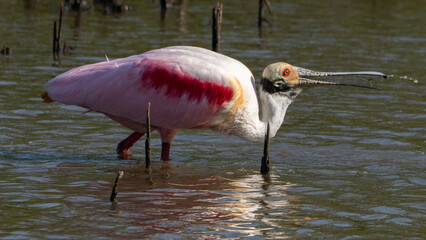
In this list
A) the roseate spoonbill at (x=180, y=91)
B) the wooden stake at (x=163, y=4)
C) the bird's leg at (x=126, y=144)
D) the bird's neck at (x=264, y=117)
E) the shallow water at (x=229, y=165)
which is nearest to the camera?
the shallow water at (x=229, y=165)

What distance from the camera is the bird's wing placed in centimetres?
904

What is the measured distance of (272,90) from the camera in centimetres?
941

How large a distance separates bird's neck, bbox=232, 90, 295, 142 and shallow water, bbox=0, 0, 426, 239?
1.22 feet

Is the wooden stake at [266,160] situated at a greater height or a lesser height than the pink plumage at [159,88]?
lesser

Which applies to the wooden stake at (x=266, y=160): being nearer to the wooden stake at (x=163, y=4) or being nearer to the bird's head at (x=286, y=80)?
the bird's head at (x=286, y=80)

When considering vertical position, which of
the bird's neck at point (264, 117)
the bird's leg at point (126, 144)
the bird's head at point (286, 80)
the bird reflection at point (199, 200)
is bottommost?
the bird reflection at point (199, 200)

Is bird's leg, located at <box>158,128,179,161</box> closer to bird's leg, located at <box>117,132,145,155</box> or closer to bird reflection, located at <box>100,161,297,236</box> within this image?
bird reflection, located at <box>100,161,297,236</box>

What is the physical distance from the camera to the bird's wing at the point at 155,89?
9.04 m

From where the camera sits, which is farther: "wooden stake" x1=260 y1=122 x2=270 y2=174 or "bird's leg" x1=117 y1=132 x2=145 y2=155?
"bird's leg" x1=117 y1=132 x2=145 y2=155

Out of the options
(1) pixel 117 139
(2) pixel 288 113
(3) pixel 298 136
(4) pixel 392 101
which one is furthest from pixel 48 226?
(4) pixel 392 101

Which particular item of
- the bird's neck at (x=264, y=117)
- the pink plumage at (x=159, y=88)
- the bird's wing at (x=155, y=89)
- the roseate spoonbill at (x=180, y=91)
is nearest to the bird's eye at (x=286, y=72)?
the roseate spoonbill at (x=180, y=91)

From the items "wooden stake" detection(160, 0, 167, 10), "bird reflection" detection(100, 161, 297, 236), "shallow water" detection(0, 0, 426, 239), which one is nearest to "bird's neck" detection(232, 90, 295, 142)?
"shallow water" detection(0, 0, 426, 239)

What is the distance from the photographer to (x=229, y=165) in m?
9.55

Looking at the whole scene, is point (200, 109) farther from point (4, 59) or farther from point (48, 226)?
point (4, 59)
